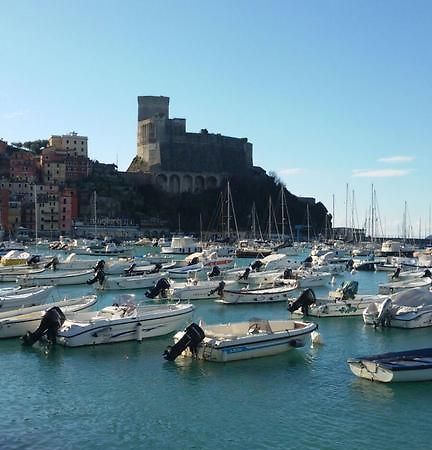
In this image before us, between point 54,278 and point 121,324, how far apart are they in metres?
23.3

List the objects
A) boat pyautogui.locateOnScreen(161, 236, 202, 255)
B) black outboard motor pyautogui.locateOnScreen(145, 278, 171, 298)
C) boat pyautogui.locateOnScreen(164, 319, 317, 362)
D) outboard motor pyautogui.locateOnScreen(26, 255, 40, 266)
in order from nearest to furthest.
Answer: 1. boat pyautogui.locateOnScreen(164, 319, 317, 362)
2. black outboard motor pyautogui.locateOnScreen(145, 278, 171, 298)
3. outboard motor pyautogui.locateOnScreen(26, 255, 40, 266)
4. boat pyautogui.locateOnScreen(161, 236, 202, 255)

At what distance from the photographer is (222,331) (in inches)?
947

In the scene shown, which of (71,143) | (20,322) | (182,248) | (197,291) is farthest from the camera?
(71,143)

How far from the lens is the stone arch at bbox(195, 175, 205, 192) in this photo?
139 metres

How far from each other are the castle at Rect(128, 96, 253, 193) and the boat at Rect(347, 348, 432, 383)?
4591 inches

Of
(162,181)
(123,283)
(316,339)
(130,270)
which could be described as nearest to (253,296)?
(123,283)

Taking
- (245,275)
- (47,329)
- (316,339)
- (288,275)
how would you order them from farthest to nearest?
(245,275), (288,275), (316,339), (47,329)

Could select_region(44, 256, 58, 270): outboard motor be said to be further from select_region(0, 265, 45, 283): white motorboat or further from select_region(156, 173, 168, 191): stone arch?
select_region(156, 173, 168, 191): stone arch

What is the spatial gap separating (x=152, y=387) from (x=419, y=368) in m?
7.61

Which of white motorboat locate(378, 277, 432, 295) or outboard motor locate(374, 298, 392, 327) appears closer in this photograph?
outboard motor locate(374, 298, 392, 327)

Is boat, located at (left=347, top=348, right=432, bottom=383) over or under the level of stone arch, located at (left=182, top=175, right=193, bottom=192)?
under

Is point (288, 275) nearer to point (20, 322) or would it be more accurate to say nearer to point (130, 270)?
point (130, 270)

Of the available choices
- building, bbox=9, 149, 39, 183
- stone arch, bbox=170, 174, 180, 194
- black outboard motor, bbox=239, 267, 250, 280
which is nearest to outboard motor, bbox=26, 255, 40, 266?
black outboard motor, bbox=239, 267, 250, 280

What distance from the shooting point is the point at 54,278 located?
4731 centimetres
